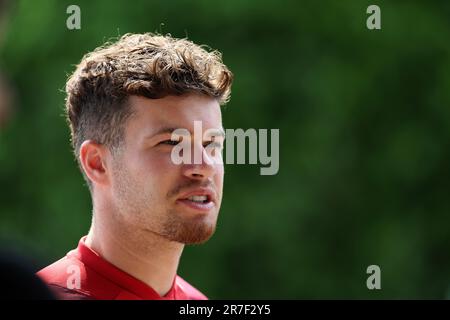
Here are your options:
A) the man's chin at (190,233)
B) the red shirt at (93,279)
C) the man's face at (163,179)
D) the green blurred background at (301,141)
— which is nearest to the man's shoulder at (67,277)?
the red shirt at (93,279)

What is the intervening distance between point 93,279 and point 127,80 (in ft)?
1.96

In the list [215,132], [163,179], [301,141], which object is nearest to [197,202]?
[163,179]

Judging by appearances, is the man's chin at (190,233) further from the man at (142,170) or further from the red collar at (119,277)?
the red collar at (119,277)

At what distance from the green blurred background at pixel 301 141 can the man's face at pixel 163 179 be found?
12.7 ft

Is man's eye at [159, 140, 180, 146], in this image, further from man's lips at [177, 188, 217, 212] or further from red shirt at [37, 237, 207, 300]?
red shirt at [37, 237, 207, 300]

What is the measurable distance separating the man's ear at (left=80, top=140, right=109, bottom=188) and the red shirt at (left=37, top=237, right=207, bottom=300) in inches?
8.5

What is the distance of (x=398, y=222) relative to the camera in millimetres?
7145

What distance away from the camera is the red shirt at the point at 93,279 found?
8.37ft

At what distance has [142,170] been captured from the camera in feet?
8.70

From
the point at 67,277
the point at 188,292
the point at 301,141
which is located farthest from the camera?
the point at 301,141

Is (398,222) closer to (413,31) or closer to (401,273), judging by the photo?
(401,273)

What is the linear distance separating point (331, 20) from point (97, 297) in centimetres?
506

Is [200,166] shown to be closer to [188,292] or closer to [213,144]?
[213,144]
